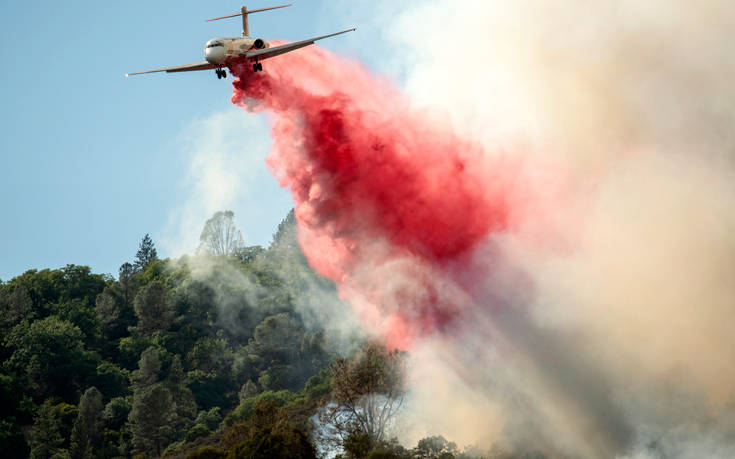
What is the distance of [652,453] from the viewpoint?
62562 millimetres

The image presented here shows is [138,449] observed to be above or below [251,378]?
below

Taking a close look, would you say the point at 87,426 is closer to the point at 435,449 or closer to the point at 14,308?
the point at 14,308

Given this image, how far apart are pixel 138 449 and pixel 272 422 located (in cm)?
3809

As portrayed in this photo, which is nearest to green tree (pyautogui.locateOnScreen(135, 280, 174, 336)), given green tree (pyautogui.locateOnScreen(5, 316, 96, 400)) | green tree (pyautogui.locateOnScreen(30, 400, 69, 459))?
green tree (pyautogui.locateOnScreen(5, 316, 96, 400))

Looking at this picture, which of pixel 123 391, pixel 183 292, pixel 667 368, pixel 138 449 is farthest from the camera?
pixel 183 292

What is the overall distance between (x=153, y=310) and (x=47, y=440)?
150 ft

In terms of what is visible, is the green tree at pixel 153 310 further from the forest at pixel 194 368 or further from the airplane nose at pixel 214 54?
the airplane nose at pixel 214 54

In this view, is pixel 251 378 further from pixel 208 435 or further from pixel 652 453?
pixel 652 453

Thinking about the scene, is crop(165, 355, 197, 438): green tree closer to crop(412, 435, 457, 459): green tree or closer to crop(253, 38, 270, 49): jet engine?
crop(412, 435, 457, 459): green tree

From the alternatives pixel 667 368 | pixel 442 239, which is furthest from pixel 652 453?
pixel 442 239

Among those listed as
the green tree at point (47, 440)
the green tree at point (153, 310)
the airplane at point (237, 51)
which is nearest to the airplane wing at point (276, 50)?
the airplane at point (237, 51)

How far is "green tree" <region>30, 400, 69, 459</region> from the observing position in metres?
92.9

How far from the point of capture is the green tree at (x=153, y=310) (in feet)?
452

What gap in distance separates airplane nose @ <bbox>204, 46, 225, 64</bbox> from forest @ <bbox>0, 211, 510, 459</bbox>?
942 inches
